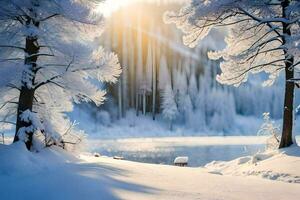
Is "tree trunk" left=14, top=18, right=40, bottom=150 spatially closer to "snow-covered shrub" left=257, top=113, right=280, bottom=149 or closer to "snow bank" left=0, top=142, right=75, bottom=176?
"snow bank" left=0, top=142, right=75, bottom=176

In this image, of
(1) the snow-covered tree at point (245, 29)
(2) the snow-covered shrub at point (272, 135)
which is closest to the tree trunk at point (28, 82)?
(1) the snow-covered tree at point (245, 29)

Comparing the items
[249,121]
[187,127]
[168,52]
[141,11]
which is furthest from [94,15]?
[141,11]

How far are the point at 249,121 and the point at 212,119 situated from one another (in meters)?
15.5

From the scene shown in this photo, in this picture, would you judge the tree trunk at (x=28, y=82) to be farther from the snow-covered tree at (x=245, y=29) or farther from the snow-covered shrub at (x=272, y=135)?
the snow-covered shrub at (x=272, y=135)

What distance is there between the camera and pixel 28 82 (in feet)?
40.9

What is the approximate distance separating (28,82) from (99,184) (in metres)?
5.18

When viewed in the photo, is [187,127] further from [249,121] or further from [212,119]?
[249,121]

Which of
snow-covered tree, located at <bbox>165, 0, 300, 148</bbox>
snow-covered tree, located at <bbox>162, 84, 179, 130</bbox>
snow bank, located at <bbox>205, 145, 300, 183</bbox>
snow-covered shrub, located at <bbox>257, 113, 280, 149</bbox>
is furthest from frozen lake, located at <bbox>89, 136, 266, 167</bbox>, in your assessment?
snow-covered tree, located at <bbox>162, 84, 179, 130</bbox>

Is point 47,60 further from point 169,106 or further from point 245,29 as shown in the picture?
point 169,106

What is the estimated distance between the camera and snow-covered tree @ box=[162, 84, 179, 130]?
3472 inches

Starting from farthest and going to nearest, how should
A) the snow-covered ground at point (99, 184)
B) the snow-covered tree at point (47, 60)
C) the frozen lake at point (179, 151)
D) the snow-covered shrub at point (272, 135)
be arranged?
the frozen lake at point (179, 151), the snow-covered shrub at point (272, 135), the snow-covered tree at point (47, 60), the snow-covered ground at point (99, 184)

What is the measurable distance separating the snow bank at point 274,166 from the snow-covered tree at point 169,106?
71.0 m

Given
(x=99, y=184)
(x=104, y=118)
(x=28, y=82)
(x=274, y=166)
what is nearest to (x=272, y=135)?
(x=274, y=166)

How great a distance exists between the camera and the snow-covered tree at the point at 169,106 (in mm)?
88194
